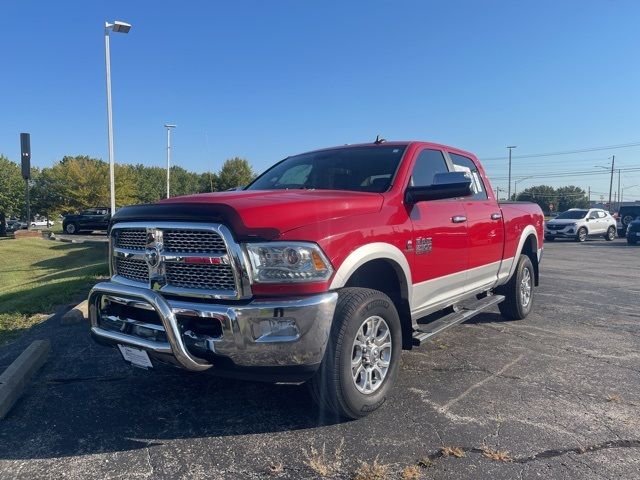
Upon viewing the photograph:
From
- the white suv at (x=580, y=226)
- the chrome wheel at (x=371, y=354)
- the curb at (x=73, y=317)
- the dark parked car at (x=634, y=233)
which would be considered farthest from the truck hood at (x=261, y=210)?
the dark parked car at (x=634, y=233)

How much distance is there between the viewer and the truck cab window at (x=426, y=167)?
4.47 metres

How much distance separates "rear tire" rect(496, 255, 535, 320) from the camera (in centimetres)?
634

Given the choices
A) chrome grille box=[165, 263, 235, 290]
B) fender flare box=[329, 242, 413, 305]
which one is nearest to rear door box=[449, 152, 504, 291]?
fender flare box=[329, 242, 413, 305]

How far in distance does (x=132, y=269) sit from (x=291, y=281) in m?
1.33

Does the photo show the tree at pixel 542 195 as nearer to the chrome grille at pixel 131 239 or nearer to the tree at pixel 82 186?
the tree at pixel 82 186

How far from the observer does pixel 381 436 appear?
3271 millimetres

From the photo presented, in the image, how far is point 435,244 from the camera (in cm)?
429

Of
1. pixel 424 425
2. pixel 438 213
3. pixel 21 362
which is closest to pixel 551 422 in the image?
pixel 424 425

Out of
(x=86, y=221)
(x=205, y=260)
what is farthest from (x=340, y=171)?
(x=86, y=221)

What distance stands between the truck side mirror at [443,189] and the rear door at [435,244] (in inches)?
4.1

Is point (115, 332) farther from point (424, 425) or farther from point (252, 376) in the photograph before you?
point (424, 425)

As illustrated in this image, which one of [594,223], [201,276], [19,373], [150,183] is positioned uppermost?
[150,183]

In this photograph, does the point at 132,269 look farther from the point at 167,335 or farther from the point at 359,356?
the point at 359,356

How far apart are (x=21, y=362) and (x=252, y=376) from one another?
2444mm
